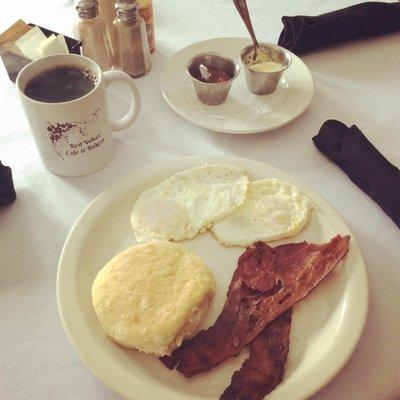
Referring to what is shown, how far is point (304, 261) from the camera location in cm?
81

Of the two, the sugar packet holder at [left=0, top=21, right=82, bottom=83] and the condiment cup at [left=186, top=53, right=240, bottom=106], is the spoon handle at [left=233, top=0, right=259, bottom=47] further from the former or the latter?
the sugar packet holder at [left=0, top=21, right=82, bottom=83]

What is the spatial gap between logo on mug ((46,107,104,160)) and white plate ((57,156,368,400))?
0.11 meters

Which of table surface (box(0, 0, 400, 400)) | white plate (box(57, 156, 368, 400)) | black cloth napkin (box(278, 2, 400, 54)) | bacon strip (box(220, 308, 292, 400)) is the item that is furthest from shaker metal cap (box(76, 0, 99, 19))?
bacon strip (box(220, 308, 292, 400))

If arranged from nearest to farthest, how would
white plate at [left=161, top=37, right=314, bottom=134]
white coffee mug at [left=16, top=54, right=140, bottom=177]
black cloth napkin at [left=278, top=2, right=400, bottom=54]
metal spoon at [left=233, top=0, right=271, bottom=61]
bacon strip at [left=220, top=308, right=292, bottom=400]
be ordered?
bacon strip at [left=220, top=308, right=292, bottom=400] → white coffee mug at [left=16, top=54, right=140, bottom=177] → white plate at [left=161, top=37, right=314, bottom=134] → metal spoon at [left=233, top=0, right=271, bottom=61] → black cloth napkin at [left=278, top=2, right=400, bottom=54]

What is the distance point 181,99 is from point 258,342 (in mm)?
693

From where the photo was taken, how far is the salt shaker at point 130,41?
3.62 feet

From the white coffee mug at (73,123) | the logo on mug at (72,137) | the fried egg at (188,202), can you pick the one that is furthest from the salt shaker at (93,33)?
the fried egg at (188,202)

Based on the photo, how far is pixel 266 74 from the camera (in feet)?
3.67

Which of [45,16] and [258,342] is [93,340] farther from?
[45,16]

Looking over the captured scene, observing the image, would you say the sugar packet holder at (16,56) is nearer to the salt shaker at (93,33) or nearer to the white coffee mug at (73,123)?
the salt shaker at (93,33)

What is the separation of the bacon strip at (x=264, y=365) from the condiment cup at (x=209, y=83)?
1.99 feet

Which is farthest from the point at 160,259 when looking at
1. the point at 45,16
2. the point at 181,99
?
the point at 45,16

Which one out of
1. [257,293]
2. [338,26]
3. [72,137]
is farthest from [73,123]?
[338,26]

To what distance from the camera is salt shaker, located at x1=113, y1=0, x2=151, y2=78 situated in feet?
3.62
